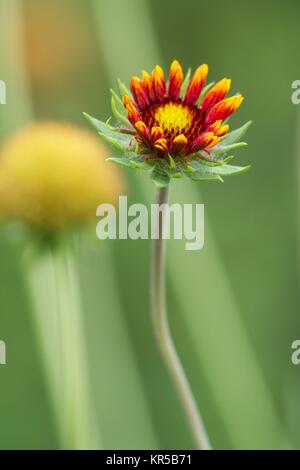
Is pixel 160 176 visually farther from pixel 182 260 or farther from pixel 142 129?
pixel 182 260

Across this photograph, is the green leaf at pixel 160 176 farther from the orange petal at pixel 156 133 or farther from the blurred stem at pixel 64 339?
the blurred stem at pixel 64 339

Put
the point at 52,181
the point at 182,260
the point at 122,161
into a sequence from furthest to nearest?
the point at 182,260, the point at 52,181, the point at 122,161

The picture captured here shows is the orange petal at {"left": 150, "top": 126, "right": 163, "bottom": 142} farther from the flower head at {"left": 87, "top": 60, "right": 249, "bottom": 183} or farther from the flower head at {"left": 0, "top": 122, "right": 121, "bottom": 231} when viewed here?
the flower head at {"left": 0, "top": 122, "right": 121, "bottom": 231}

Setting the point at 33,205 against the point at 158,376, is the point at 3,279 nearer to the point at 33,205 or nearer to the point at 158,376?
the point at 158,376

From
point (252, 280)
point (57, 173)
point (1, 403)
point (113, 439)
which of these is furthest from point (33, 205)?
point (252, 280)

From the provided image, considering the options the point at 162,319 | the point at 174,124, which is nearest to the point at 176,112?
the point at 174,124

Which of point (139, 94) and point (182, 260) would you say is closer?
point (139, 94)

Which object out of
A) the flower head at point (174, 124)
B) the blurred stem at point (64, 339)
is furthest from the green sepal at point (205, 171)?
the blurred stem at point (64, 339)
